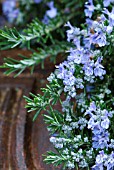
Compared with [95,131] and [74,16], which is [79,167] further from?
[74,16]

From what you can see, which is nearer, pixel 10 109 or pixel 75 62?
pixel 75 62

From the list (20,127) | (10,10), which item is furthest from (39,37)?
(10,10)

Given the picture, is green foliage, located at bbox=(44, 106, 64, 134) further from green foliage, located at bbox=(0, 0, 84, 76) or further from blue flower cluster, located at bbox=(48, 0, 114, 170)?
green foliage, located at bbox=(0, 0, 84, 76)

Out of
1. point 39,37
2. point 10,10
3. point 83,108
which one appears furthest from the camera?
point 10,10

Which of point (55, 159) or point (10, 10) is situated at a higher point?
point (10, 10)

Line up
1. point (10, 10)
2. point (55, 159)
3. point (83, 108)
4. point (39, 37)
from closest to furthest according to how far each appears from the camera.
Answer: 1. point (55, 159)
2. point (83, 108)
3. point (39, 37)
4. point (10, 10)

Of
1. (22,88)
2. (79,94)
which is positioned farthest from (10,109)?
(79,94)

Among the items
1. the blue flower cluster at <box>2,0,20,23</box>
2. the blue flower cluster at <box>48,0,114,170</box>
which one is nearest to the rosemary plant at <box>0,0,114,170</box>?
the blue flower cluster at <box>48,0,114,170</box>

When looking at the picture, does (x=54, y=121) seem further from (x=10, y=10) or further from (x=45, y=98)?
(x=10, y=10)

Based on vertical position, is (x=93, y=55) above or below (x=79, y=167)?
above
